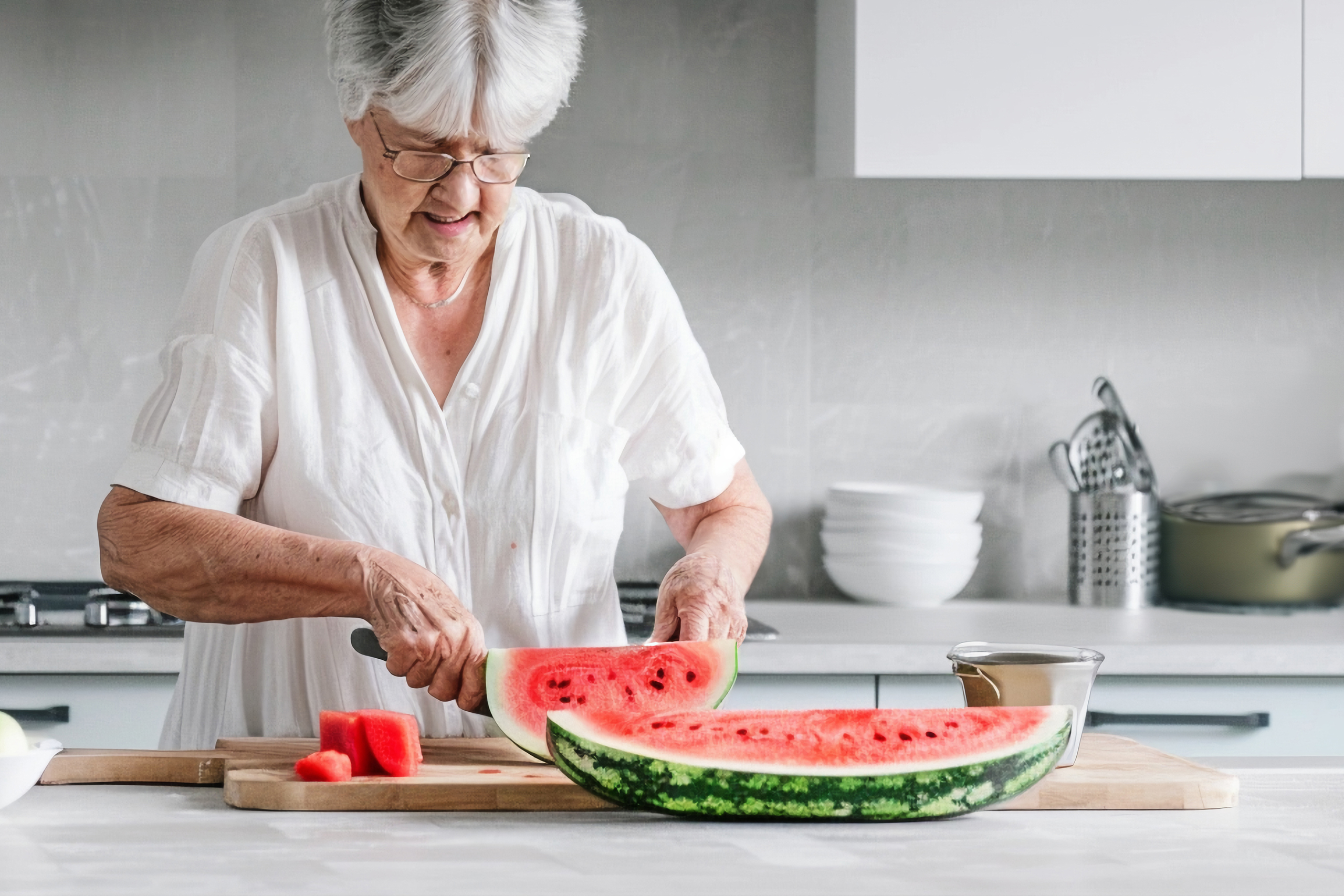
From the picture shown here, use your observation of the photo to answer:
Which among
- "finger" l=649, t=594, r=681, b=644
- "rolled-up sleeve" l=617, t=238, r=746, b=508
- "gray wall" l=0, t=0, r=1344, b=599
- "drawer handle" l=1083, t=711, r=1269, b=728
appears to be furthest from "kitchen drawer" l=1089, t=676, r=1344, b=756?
"finger" l=649, t=594, r=681, b=644

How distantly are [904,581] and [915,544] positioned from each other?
79 mm

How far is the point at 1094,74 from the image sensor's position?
258 cm

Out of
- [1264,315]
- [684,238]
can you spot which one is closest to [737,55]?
[684,238]

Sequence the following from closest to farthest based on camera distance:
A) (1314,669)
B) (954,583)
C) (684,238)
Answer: (1314,669), (954,583), (684,238)

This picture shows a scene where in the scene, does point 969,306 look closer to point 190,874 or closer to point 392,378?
point 392,378

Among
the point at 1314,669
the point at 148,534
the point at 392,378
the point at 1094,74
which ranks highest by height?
the point at 1094,74

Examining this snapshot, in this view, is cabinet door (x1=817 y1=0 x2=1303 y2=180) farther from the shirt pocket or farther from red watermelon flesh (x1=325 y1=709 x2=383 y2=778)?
red watermelon flesh (x1=325 y1=709 x2=383 y2=778)

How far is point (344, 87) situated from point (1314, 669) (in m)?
1.78

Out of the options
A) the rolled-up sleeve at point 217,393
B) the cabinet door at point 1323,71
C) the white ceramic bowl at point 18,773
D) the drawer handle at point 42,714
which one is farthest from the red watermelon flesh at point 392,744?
the cabinet door at point 1323,71

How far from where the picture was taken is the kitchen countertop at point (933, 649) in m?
2.22

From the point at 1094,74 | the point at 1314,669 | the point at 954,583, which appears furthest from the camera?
the point at 954,583

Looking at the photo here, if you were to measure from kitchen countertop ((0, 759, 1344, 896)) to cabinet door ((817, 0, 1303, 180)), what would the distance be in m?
1.58

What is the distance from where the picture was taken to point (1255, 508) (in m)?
2.88

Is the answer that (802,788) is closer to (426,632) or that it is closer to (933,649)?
(426,632)
